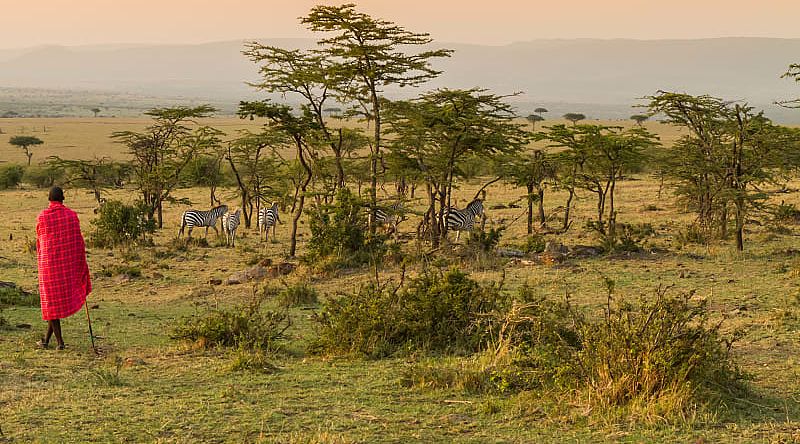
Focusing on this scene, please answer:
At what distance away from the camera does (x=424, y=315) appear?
8.76 m

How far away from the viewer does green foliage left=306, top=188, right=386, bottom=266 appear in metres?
15.9

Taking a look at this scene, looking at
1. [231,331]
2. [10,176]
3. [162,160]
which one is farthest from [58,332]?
[10,176]

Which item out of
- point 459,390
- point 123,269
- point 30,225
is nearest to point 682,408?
point 459,390

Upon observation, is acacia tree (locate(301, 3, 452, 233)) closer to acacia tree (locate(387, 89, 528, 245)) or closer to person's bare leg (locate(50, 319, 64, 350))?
acacia tree (locate(387, 89, 528, 245))

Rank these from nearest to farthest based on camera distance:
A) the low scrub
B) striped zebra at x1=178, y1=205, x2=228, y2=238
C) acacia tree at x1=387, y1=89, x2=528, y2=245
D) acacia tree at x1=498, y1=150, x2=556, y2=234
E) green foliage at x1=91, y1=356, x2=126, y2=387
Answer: the low scrub → green foliage at x1=91, y1=356, x2=126, y2=387 → acacia tree at x1=387, y1=89, x2=528, y2=245 → acacia tree at x1=498, y1=150, x2=556, y2=234 → striped zebra at x1=178, y1=205, x2=228, y2=238

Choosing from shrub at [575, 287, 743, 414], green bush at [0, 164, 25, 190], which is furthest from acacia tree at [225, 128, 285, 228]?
green bush at [0, 164, 25, 190]

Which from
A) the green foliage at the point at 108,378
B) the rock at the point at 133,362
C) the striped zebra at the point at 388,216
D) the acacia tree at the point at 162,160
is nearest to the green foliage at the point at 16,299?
the rock at the point at 133,362

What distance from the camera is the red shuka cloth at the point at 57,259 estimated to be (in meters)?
8.55

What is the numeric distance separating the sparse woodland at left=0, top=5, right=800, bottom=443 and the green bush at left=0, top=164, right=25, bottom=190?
17.4 m

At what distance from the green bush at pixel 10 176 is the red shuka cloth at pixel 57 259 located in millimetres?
32718

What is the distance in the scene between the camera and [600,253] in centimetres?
1588

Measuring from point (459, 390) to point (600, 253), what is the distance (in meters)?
9.74

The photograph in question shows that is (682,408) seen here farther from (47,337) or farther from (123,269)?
(123,269)

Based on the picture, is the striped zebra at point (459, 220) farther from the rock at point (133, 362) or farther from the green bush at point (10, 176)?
the green bush at point (10, 176)
